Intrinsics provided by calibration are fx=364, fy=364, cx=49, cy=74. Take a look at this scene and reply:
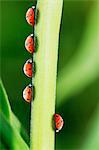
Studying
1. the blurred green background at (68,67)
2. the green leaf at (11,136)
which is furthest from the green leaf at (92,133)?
the green leaf at (11,136)

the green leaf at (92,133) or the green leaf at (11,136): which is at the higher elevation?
the green leaf at (11,136)

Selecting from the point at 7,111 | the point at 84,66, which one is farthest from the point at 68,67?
the point at 7,111

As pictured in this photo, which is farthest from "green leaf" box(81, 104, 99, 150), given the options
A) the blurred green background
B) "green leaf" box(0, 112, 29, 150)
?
"green leaf" box(0, 112, 29, 150)

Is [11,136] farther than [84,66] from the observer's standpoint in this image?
No

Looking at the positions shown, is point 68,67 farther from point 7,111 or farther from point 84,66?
point 7,111

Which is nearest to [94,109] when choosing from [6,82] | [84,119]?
[84,119]

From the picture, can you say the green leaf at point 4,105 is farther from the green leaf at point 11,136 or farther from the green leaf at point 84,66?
the green leaf at point 84,66

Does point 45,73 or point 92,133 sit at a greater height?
point 45,73

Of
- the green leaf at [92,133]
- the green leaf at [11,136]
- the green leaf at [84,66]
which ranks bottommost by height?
the green leaf at [92,133]
